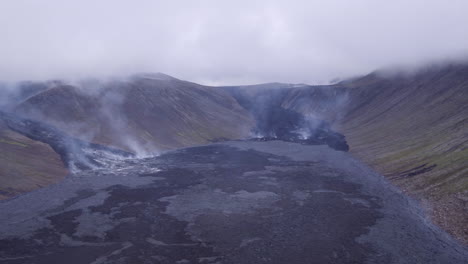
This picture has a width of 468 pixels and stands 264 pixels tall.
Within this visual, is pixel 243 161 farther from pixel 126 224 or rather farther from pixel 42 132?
pixel 126 224

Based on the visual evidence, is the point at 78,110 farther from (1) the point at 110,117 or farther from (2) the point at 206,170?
(2) the point at 206,170

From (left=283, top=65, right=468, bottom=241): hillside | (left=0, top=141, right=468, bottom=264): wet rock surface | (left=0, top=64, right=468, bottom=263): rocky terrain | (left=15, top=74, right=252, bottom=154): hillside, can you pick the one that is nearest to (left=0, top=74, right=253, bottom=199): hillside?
(left=15, top=74, right=252, bottom=154): hillside

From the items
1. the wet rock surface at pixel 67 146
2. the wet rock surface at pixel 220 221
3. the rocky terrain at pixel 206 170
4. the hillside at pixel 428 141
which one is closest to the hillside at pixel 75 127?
the rocky terrain at pixel 206 170

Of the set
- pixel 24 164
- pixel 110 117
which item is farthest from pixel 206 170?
pixel 110 117

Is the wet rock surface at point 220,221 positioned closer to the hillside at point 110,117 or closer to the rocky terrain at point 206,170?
the rocky terrain at point 206,170

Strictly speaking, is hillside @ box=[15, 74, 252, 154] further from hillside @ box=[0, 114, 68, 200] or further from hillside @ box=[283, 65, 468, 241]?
hillside @ box=[283, 65, 468, 241]

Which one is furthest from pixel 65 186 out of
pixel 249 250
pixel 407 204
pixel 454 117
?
pixel 454 117
